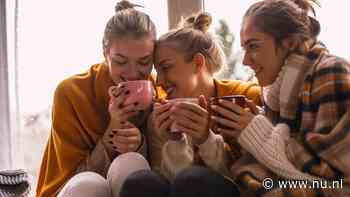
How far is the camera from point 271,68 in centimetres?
114

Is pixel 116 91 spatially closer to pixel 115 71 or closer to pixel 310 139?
pixel 115 71

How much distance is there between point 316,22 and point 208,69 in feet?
1.18

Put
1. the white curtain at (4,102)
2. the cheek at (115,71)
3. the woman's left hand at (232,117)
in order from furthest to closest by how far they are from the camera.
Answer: the white curtain at (4,102) < the cheek at (115,71) < the woman's left hand at (232,117)

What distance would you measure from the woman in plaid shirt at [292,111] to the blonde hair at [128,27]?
0.30m

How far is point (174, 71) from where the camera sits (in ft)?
4.29

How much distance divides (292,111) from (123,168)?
1.39 ft

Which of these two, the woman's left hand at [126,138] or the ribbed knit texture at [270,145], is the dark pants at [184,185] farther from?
the woman's left hand at [126,138]

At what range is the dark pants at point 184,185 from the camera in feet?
3.11

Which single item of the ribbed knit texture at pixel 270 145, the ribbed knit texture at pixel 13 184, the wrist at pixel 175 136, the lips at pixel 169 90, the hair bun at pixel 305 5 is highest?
the hair bun at pixel 305 5


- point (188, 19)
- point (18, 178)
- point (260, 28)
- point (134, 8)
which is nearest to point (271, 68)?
point (260, 28)

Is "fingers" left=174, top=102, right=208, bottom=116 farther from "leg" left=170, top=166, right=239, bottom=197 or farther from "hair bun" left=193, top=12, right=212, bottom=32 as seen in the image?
"hair bun" left=193, top=12, right=212, bottom=32

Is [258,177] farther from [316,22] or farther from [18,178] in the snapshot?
[18,178]

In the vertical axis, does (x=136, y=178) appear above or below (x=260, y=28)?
below

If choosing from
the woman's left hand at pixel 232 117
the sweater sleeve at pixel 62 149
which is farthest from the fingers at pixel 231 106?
the sweater sleeve at pixel 62 149
